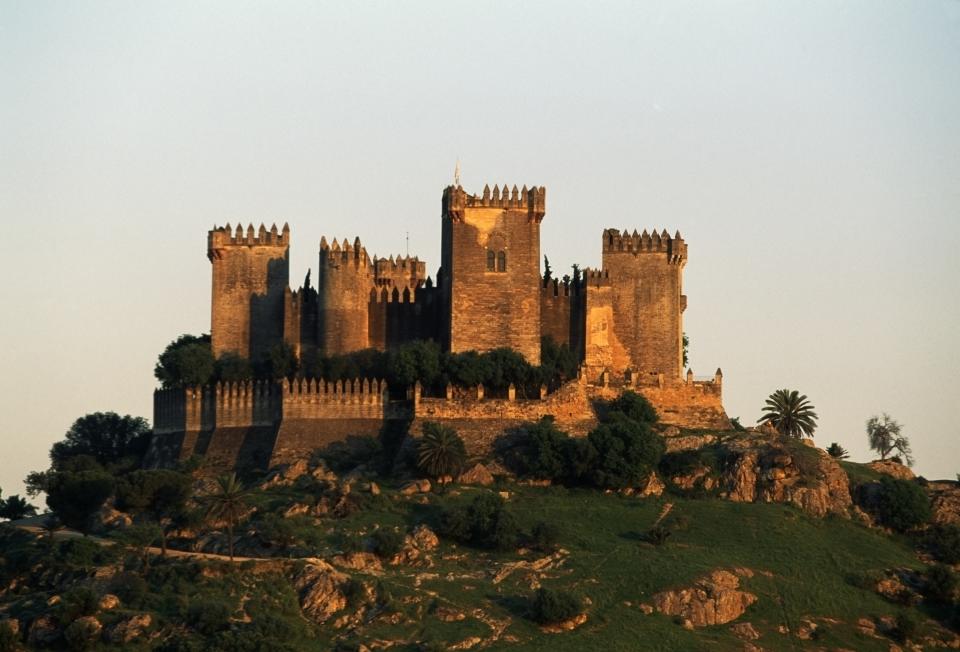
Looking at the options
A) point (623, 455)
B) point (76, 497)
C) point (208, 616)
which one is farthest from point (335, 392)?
point (208, 616)

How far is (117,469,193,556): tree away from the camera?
316ft

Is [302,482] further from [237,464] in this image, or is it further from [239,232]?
[239,232]

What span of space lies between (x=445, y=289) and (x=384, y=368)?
5707mm

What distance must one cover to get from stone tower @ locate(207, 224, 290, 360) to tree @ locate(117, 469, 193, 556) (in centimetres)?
1343

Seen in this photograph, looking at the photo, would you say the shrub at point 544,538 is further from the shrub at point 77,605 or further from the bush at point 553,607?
the shrub at point 77,605

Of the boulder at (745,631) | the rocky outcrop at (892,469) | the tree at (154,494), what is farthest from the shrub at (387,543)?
the rocky outcrop at (892,469)

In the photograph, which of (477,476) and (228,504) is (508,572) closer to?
(477,476)

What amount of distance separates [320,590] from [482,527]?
31.5 feet

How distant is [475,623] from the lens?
84.9m

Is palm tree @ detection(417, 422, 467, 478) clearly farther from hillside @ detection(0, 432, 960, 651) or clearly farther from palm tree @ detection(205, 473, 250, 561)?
palm tree @ detection(205, 473, 250, 561)

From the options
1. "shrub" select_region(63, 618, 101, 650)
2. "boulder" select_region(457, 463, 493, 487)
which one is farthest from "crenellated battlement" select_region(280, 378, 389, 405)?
"shrub" select_region(63, 618, 101, 650)

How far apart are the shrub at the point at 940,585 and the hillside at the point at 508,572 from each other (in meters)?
0.37

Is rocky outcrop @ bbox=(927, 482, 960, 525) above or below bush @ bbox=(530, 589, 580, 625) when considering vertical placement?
above

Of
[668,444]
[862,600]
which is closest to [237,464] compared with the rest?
[668,444]
